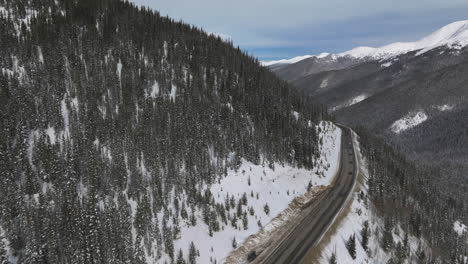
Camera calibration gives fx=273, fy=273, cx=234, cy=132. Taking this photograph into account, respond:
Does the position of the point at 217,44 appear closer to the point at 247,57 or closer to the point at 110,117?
the point at 247,57

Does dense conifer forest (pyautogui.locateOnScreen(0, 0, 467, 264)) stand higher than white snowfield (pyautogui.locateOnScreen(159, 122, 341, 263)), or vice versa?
dense conifer forest (pyautogui.locateOnScreen(0, 0, 467, 264))

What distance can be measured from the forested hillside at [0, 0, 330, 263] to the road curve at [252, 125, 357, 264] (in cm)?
981

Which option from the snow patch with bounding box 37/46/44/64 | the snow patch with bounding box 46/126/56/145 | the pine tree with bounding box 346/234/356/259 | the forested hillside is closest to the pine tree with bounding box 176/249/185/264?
the forested hillside

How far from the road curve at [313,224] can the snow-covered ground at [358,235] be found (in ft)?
6.59

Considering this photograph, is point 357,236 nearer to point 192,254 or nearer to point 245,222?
point 245,222

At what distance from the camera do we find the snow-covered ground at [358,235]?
56.2 metres

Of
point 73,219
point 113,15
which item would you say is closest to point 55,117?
point 73,219

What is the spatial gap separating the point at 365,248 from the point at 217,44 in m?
106

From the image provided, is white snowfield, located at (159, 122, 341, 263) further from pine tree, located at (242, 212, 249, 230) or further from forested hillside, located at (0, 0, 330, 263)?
forested hillside, located at (0, 0, 330, 263)

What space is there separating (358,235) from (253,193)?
26.9m

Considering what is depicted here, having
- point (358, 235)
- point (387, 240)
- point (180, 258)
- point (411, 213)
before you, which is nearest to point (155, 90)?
point (180, 258)

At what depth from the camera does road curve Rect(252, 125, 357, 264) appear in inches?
1964

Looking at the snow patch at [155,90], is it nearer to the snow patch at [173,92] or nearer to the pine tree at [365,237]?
the snow patch at [173,92]

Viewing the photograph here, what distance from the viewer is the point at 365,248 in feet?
208
